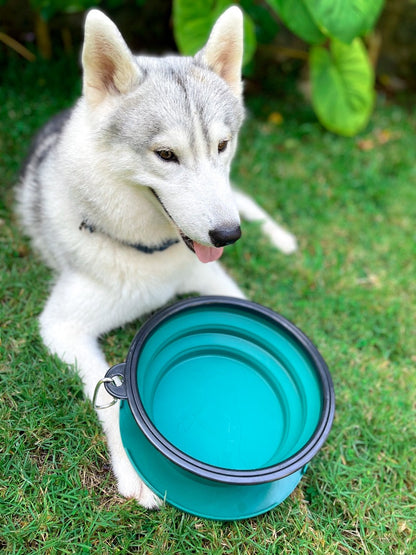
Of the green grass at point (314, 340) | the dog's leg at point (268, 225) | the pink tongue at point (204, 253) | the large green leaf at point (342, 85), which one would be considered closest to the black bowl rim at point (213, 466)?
the pink tongue at point (204, 253)

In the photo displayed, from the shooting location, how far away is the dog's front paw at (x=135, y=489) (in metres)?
1.97

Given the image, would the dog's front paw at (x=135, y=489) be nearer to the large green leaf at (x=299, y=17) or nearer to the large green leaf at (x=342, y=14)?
the large green leaf at (x=342, y=14)

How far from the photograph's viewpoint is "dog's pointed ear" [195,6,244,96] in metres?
2.05

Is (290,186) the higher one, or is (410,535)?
(290,186)

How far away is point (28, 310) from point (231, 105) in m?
1.41

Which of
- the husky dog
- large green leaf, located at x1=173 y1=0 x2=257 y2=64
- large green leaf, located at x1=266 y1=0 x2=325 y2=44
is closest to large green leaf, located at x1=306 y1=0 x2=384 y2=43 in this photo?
large green leaf, located at x1=266 y1=0 x2=325 y2=44

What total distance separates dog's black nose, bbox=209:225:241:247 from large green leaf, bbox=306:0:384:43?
6.17 feet

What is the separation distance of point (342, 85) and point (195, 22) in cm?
122

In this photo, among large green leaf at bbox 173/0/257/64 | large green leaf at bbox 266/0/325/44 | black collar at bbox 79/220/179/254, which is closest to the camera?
black collar at bbox 79/220/179/254

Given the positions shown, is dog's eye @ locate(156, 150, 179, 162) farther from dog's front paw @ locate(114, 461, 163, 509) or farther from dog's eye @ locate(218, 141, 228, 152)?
dog's front paw @ locate(114, 461, 163, 509)

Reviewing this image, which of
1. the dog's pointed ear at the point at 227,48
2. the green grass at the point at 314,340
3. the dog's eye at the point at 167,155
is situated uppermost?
the dog's pointed ear at the point at 227,48

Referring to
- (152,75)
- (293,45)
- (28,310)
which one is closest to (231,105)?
(152,75)

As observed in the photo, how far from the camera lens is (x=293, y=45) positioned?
4773mm

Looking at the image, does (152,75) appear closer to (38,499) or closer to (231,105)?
(231,105)
